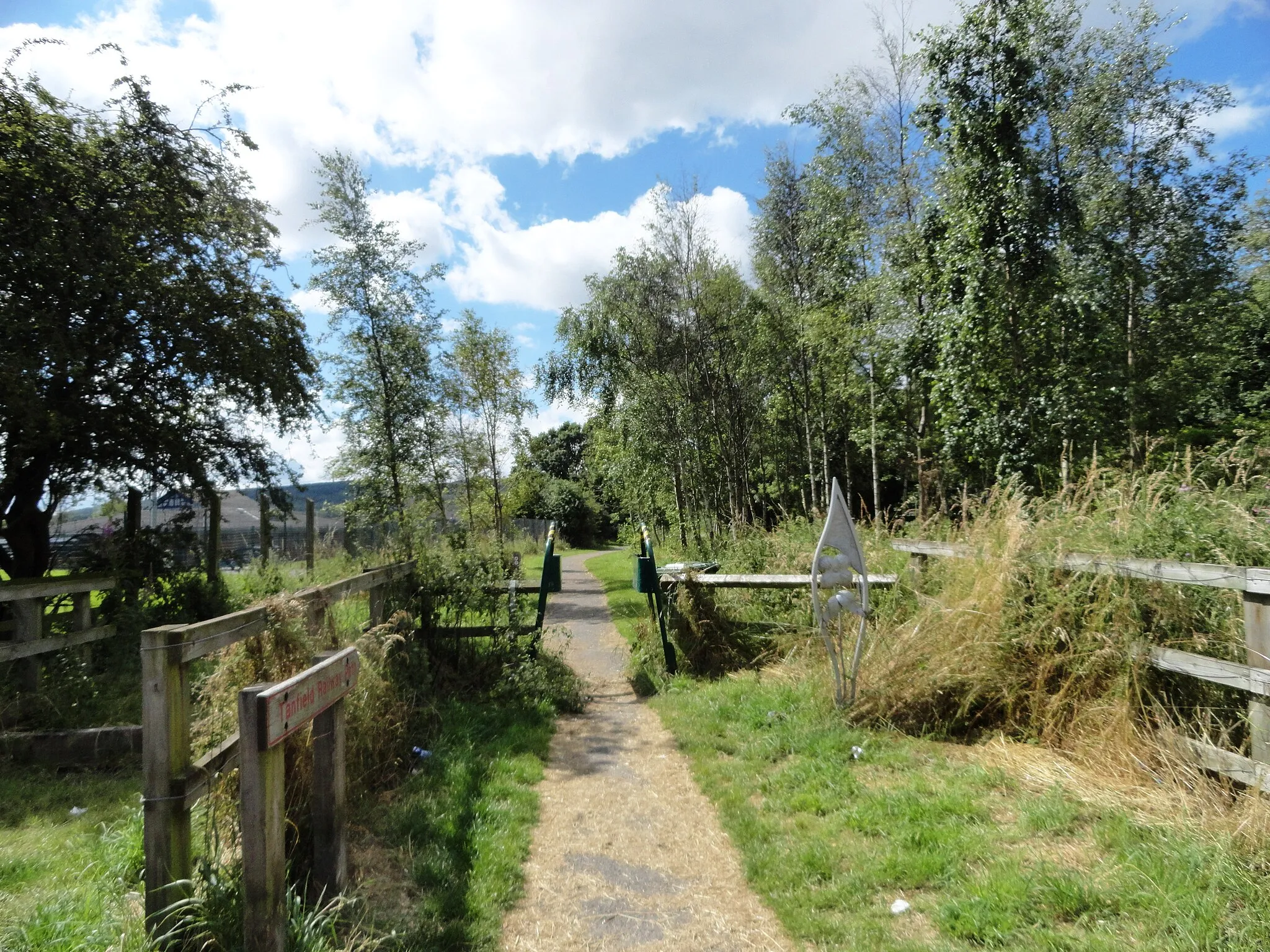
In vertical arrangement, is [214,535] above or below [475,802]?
above

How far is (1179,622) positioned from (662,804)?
10.4ft

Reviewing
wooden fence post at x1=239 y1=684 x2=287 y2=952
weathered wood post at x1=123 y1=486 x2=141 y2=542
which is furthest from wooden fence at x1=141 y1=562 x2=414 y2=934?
weathered wood post at x1=123 y1=486 x2=141 y2=542

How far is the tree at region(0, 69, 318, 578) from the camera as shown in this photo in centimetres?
747

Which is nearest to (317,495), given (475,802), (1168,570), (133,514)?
(133,514)

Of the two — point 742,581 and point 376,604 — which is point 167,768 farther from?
point 742,581

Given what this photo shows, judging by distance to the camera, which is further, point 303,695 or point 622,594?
point 622,594

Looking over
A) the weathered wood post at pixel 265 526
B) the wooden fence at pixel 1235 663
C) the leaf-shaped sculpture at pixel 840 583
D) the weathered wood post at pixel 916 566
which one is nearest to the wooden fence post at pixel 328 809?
the leaf-shaped sculpture at pixel 840 583

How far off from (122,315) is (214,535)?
320cm

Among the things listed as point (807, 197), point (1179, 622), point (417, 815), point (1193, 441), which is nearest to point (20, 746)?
point (417, 815)

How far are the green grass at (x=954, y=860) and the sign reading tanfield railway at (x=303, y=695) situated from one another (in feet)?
7.24

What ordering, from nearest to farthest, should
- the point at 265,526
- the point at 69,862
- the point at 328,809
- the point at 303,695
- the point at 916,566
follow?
the point at 303,695 → the point at 328,809 → the point at 69,862 → the point at 916,566 → the point at 265,526

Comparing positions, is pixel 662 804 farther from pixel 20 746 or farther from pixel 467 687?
pixel 20 746

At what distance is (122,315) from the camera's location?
8.23 m

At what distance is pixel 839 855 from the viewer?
3.66m
